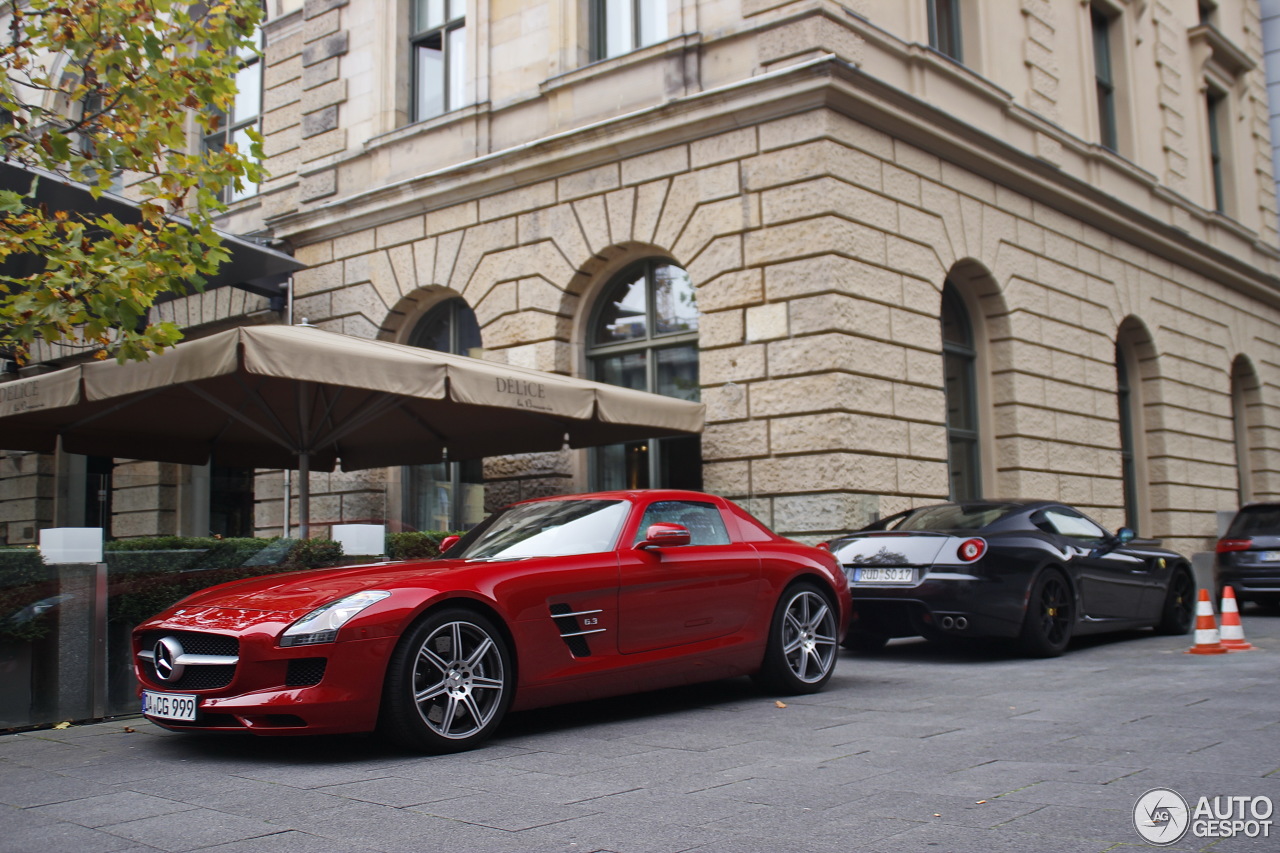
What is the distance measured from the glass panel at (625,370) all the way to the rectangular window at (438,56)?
4.50 meters

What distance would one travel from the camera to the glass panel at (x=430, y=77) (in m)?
16.7

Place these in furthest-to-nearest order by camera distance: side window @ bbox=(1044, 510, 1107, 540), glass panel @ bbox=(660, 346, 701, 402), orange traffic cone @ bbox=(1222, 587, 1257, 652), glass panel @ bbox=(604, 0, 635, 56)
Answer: glass panel @ bbox=(604, 0, 635, 56)
glass panel @ bbox=(660, 346, 701, 402)
orange traffic cone @ bbox=(1222, 587, 1257, 652)
side window @ bbox=(1044, 510, 1107, 540)

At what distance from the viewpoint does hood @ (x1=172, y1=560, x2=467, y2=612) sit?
18.0 ft

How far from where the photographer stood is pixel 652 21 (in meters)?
14.4

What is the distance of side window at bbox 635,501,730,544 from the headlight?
2.00 metres

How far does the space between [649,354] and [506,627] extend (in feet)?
28.2

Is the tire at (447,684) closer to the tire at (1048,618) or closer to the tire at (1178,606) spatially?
the tire at (1048,618)

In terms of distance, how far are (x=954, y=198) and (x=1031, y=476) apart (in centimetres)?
366

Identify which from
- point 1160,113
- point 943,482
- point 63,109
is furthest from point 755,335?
point 63,109

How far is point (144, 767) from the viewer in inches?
209

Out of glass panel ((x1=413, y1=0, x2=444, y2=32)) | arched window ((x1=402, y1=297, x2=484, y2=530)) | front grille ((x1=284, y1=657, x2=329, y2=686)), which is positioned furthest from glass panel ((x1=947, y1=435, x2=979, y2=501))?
front grille ((x1=284, y1=657, x2=329, y2=686))

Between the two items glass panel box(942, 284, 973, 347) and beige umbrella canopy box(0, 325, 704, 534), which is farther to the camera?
glass panel box(942, 284, 973, 347)

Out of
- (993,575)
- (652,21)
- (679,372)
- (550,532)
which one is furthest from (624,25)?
(550,532)

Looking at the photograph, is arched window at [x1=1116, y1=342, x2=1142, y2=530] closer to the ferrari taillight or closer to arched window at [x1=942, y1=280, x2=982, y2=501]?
arched window at [x1=942, y1=280, x2=982, y2=501]
